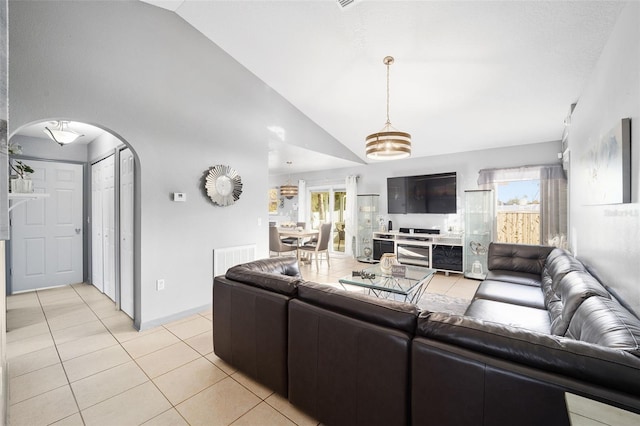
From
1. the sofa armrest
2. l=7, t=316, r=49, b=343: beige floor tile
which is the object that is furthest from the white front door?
the sofa armrest

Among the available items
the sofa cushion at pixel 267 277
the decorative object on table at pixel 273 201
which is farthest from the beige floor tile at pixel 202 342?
the decorative object on table at pixel 273 201

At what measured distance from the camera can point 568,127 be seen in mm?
3783

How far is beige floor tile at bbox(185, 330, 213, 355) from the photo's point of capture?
8.36 feet

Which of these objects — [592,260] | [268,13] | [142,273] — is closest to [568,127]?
[592,260]

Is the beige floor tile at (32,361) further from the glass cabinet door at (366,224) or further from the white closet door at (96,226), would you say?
the glass cabinet door at (366,224)

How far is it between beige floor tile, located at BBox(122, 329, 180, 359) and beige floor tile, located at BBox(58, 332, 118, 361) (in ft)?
0.62

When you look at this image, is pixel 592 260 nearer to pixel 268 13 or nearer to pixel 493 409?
pixel 493 409

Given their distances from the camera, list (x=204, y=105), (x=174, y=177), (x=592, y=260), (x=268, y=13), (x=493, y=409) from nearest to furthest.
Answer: (x=493, y=409) < (x=592, y=260) < (x=268, y=13) < (x=174, y=177) < (x=204, y=105)

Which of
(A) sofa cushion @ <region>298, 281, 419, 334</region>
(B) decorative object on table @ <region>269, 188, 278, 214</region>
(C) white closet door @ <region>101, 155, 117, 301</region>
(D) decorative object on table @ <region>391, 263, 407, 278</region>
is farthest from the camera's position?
(B) decorative object on table @ <region>269, 188, 278, 214</region>

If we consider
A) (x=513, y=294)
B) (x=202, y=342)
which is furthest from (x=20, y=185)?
(x=513, y=294)

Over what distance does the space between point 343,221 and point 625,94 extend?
618cm

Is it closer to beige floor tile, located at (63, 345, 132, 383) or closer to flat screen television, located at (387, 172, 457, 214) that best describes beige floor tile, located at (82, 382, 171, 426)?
beige floor tile, located at (63, 345, 132, 383)

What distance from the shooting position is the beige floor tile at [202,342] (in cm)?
255

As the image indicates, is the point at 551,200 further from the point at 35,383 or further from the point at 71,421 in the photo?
the point at 35,383
